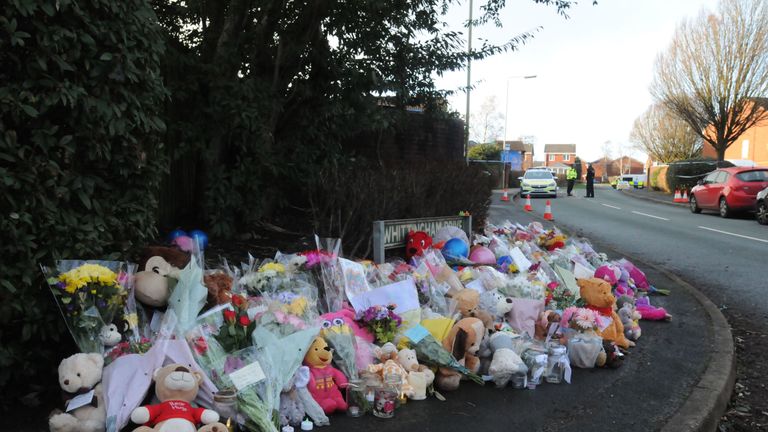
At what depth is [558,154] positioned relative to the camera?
144375 millimetres

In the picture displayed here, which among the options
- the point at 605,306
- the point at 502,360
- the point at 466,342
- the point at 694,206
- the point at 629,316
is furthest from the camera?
the point at 694,206

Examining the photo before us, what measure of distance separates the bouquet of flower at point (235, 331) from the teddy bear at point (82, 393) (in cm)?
63

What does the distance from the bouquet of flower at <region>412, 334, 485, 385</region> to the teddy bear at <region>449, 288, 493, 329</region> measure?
0.62 m

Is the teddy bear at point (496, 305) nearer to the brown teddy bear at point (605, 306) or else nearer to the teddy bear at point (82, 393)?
the brown teddy bear at point (605, 306)

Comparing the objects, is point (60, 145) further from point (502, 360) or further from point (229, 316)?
point (502, 360)

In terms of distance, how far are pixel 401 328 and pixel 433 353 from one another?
0.36 meters

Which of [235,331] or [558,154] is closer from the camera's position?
[235,331]

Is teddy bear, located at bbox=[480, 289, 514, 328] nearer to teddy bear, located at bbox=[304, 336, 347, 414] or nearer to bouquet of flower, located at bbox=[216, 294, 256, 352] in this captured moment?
teddy bear, located at bbox=[304, 336, 347, 414]

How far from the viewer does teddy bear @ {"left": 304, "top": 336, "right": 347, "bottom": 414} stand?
3.23m

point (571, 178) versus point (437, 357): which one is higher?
point (571, 178)

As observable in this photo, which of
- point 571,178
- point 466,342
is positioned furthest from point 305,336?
point 571,178

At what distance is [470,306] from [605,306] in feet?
3.98

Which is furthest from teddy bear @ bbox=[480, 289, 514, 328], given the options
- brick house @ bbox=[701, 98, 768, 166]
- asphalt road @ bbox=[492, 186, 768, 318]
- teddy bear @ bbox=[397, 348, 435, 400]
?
brick house @ bbox=[701, 98, 768, 166]

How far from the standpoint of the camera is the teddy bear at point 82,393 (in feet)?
8.80
